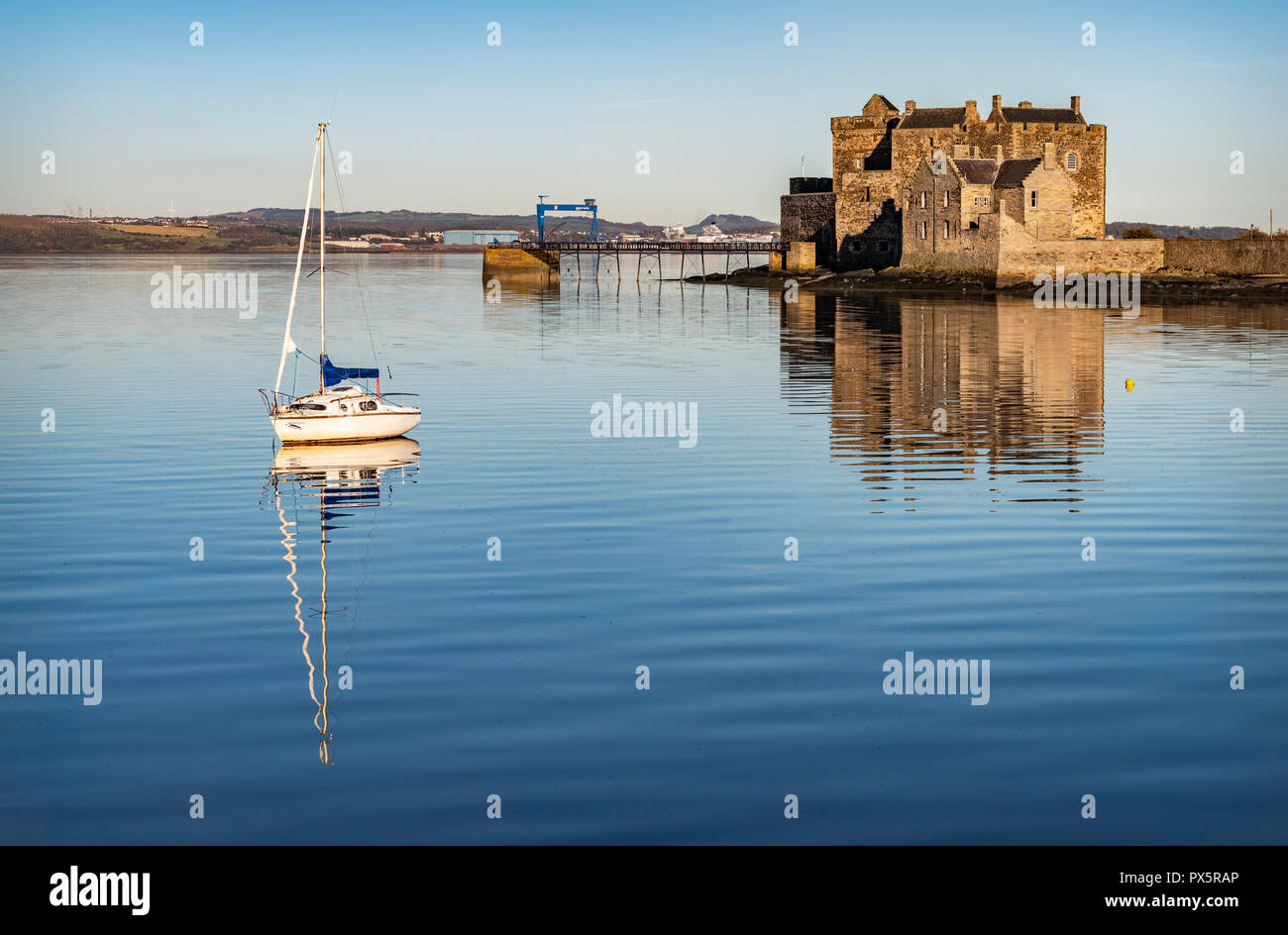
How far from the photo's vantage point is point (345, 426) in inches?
1110

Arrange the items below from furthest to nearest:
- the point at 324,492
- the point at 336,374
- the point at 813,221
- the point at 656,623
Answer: the point at 813,221 → the point at 336,374 → the point at 324,492 → the point at 656,623

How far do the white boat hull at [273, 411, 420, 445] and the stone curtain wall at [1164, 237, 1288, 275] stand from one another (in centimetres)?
6897

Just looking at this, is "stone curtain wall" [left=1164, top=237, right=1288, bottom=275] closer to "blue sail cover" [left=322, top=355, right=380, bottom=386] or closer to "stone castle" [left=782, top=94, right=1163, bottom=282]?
"stone castle" [left=782, top=94, right=1163, bottom=282]

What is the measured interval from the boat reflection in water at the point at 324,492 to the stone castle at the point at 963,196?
201 feet

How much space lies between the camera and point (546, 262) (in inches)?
5251

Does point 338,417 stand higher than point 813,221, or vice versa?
point 813,221

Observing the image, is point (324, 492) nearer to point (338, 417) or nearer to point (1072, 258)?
point (338, 417)

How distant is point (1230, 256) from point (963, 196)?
16354mm

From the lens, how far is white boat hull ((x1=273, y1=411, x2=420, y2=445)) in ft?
90.1

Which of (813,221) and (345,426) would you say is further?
(813,221)

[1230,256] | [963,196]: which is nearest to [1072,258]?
[963,196]

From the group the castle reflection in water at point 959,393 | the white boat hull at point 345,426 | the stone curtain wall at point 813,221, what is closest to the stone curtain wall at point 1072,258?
the castle reflection in water at point 959,393
